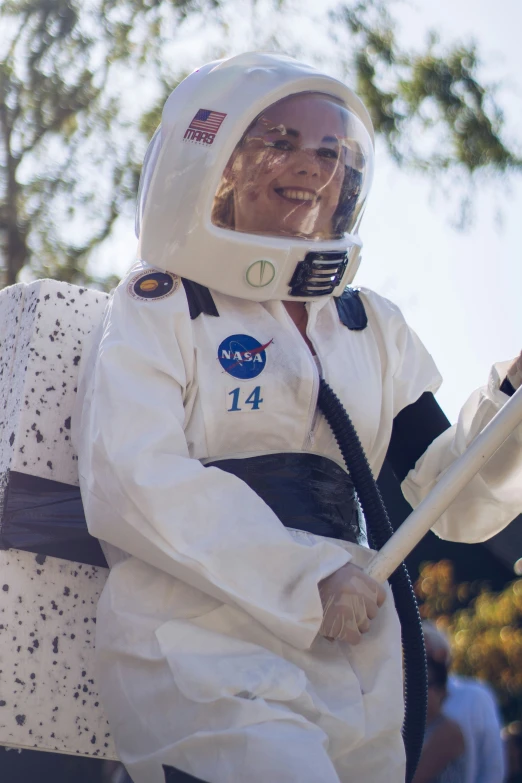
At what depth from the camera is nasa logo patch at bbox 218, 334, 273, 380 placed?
10.1 ft

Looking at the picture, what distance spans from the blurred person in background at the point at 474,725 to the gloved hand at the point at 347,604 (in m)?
2.33

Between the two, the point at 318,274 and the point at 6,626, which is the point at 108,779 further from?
the point at 318,274

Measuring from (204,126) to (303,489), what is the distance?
95 centimetres

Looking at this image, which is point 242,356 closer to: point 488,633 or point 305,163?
point 305,163

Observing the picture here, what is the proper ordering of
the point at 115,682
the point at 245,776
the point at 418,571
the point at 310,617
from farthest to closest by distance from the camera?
the point at 418,571, the point at 115,682, the point at 310,617, the point at 245,776

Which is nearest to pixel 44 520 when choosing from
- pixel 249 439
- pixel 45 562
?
pixel 45 562

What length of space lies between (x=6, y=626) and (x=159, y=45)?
337 inches

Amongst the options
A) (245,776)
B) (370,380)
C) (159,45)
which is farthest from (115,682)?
(159,45)

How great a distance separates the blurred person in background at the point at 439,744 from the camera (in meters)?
4.86

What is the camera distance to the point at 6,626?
3.24 metres

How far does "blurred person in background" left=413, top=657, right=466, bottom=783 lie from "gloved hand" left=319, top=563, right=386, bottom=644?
2.23 m

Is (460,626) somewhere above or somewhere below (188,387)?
below

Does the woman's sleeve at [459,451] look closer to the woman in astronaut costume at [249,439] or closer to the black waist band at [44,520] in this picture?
the woman in astronaut costume at [249,439]

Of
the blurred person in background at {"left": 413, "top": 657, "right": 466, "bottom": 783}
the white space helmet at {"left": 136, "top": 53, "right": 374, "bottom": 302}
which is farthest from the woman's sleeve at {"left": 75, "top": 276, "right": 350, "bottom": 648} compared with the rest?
the blurred person in background at {"left": 413, "top": 657, "right": 466, "bottom": 783}
